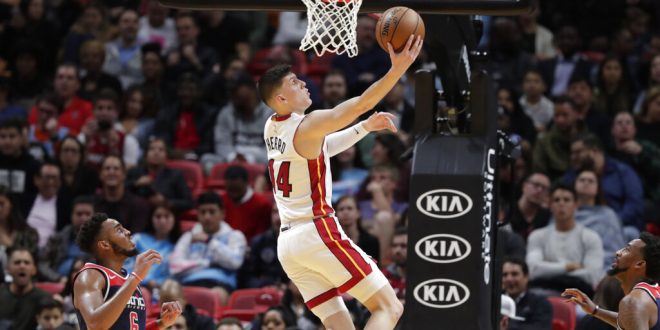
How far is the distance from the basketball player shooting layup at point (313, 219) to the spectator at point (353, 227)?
4150mm

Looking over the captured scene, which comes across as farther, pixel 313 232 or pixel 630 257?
pixel 630 257

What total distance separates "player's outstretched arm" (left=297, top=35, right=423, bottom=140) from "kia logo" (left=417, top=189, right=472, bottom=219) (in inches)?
50.0

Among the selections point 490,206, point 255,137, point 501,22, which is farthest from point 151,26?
point 490,206

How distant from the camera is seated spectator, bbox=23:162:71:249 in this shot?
514 inches

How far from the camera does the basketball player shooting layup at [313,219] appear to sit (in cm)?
711

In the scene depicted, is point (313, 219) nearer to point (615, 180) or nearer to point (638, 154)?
point (615, 180)

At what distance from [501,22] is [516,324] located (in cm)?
544

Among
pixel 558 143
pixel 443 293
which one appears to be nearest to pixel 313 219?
pixel 443 293

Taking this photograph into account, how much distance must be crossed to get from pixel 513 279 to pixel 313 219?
11.9 feet

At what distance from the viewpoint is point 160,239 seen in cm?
1241

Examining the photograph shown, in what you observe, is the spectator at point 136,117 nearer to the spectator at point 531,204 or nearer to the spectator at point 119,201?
the spectator at point 119,201

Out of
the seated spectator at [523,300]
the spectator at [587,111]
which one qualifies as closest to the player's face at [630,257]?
the seated spectator at [523,300]

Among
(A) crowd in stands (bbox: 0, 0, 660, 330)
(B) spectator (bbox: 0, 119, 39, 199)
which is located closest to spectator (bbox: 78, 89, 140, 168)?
(A) crowd in stands (bbox: 0, 0, 660, 330)

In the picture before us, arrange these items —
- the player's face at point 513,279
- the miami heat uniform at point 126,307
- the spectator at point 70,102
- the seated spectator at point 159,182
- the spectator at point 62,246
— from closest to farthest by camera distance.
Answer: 1. the miami heat uniform at point 126,307
2. the player's face at point 513,279
3. the spectator at point 62,246
4. the seated spectator at point 159,182
5. the spectator at point 70,102
